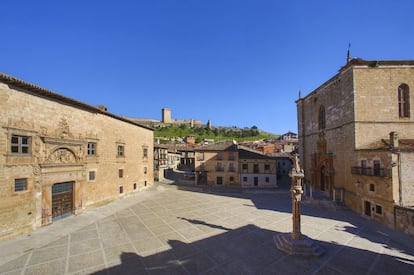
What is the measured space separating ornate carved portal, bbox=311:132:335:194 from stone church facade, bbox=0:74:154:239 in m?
23.6

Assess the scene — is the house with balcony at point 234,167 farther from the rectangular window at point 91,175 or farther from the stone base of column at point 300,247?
the stone base of column at point 300,247

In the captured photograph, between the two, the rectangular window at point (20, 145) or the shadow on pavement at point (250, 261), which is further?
the rectangular window at point (20, 145)

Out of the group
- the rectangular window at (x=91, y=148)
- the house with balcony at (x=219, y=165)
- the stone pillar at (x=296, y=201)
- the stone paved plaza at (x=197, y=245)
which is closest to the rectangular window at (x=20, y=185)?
the stone paved plaza at (x=197, y=245)

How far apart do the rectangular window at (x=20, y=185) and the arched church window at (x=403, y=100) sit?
30943mm

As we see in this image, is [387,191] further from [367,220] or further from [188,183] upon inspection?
[188,183]

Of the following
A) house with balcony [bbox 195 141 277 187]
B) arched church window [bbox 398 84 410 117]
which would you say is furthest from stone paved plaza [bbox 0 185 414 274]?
house with balcony [bbox 195 141 277 187]

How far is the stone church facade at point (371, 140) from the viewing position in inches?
533

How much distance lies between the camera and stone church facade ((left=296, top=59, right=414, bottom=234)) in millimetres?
13539

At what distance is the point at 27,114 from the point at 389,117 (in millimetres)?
29130

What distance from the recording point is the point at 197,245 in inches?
384

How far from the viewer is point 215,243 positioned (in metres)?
10.0

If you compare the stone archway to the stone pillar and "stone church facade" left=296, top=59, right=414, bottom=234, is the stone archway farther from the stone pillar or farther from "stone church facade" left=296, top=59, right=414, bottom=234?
the stone pillar

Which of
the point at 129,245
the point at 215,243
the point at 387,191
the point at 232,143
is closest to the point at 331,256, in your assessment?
the point at 215,243

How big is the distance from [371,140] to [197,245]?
18436 mm
